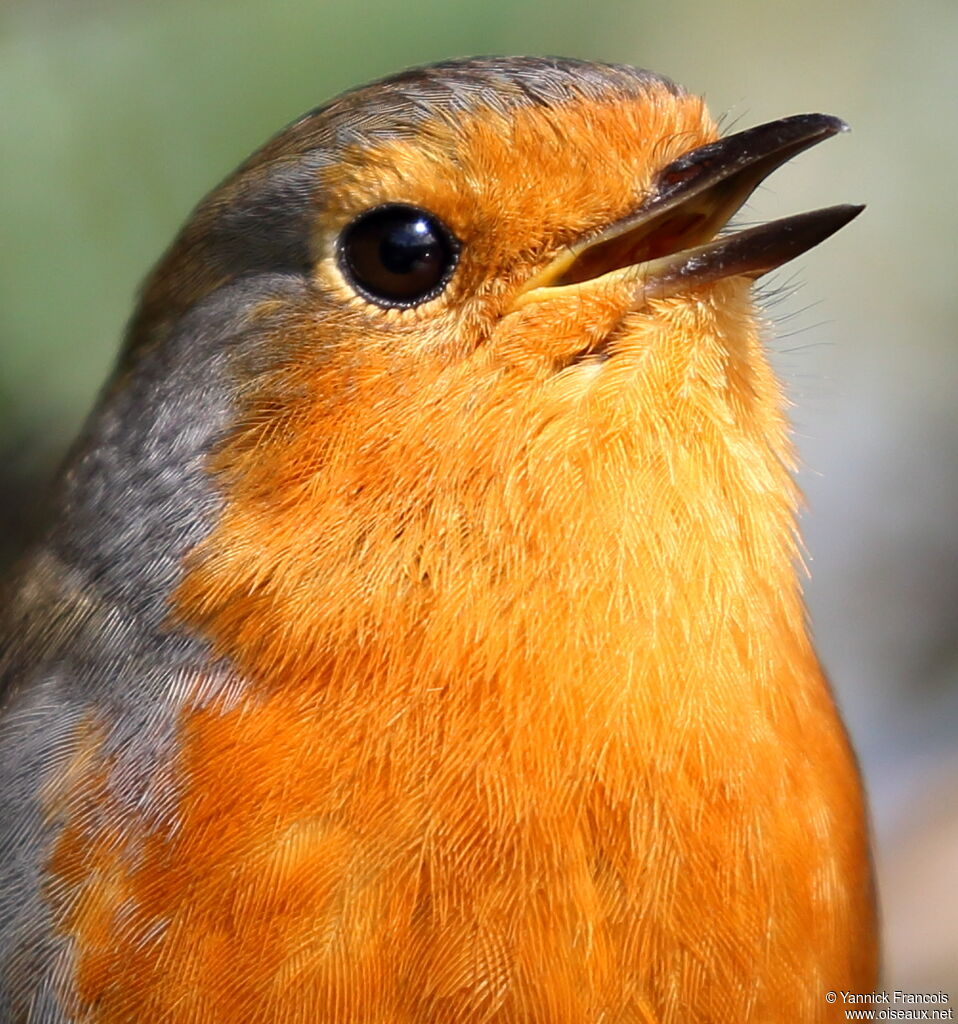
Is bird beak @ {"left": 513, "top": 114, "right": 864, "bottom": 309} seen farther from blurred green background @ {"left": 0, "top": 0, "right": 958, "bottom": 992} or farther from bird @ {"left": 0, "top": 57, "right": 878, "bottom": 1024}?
blurred green background @ {"left": 0, "top": 0, "right": 958, "bottom": 992}

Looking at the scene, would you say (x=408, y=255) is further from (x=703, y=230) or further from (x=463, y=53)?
(x=463, y=53)

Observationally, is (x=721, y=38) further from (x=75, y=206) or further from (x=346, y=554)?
(x=346, y=554)

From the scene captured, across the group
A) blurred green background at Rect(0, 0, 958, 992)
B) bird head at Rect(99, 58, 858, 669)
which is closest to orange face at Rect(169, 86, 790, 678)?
bird head at Rect(99, 58, 858, 669)

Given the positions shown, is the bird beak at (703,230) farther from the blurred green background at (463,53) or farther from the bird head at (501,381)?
the blurred green background at (463,53)

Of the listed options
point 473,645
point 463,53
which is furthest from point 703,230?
point 463,53

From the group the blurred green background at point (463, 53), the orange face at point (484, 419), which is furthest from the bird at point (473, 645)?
the blurred green background at point (463, 53)

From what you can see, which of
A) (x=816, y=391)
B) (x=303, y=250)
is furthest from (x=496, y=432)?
(x=816, y=391)
